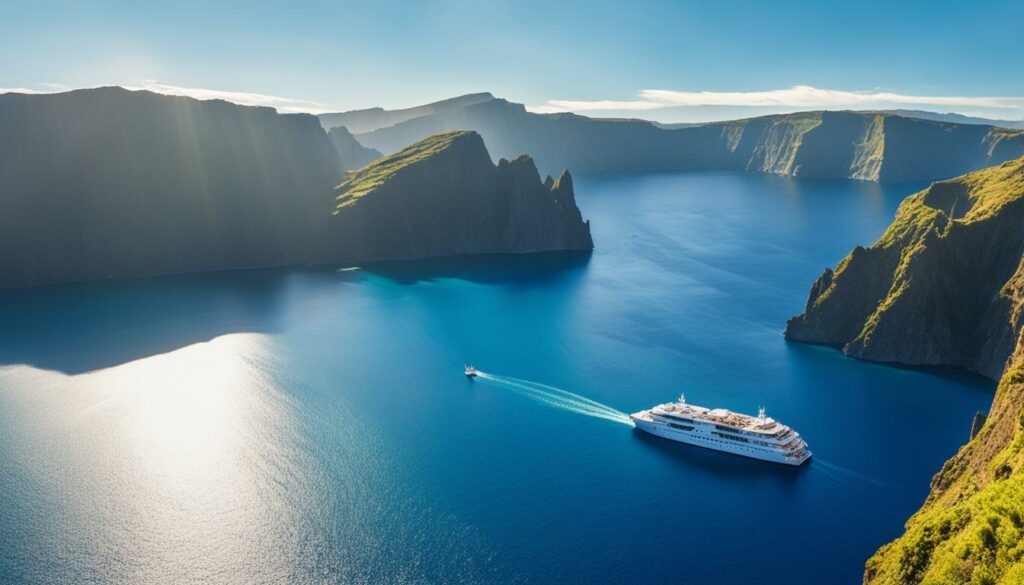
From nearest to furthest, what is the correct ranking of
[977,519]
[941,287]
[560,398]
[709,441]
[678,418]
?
1. [977,519]
2. [709,441]
3. [678,418]
4. [560,398]
5. [941,287]

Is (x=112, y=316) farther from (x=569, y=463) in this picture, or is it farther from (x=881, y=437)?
(x=881, y=437)

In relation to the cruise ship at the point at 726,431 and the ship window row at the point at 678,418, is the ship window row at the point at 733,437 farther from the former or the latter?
the ship window row at the point at 678,418

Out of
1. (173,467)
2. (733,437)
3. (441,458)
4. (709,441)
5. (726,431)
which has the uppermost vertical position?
(726,431)

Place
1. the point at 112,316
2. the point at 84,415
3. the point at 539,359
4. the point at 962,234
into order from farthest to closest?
1. the point at 112,316
2. the point at 539,359
3. the point at 962,234
4. the point at 84,415

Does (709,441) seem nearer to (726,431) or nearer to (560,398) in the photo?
(726,431)

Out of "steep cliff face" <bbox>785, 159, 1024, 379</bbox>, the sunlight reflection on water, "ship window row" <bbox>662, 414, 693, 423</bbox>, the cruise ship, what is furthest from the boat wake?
"steep cliff face" <bbox>785, 159, 1024, 379</bbox>

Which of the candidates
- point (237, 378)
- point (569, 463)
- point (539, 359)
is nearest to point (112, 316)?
point (237, 378)

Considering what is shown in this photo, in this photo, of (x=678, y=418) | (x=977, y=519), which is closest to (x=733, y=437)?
(x=678, y=418)

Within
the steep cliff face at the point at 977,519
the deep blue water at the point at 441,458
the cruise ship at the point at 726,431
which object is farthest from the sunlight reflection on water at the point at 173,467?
the steep cliff face at the point at 977,519
